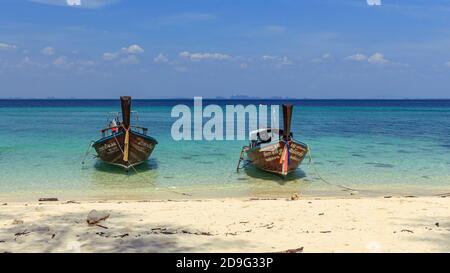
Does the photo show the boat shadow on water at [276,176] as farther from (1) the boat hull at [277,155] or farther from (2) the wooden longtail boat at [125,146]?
(2) the wooden longtail boat at [125,146]

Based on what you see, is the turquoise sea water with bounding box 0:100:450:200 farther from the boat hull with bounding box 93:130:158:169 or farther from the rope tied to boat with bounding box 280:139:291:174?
the rope tied to boat with bounding box 280:139:291:174

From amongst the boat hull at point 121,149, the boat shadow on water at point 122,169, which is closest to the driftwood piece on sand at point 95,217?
the boat shadow on water at point 122,169

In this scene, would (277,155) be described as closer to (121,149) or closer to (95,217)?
(121,149)

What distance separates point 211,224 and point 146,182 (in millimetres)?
7951

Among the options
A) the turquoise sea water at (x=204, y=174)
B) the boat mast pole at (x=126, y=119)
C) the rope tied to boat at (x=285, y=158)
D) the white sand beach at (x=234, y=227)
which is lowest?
the turquoise sea water at (x=204, y=174)

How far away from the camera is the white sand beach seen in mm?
7855

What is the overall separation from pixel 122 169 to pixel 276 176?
22.2ft

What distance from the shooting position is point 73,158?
22781 millimetres

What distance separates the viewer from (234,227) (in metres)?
9.41

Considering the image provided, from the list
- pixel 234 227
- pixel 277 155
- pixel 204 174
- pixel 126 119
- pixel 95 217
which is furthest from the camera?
pixel 204 174

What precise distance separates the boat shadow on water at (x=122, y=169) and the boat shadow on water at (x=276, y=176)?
14.4 feet

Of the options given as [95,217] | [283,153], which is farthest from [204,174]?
[95,217]

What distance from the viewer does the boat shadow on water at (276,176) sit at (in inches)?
687
